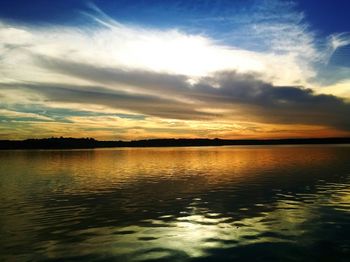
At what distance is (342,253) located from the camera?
1747 cm

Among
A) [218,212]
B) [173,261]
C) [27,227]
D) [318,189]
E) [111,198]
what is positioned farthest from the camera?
[318,189]

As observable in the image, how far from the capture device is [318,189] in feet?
130

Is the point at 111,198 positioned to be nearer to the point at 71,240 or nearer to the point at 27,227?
the point at 27,227

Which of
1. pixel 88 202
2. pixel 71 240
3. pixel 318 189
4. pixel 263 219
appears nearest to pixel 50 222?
pixel 71 240

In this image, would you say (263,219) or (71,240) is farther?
(263,219)

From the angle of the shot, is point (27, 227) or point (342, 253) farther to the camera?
point (27, 227)

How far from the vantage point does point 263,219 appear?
82.1 ft

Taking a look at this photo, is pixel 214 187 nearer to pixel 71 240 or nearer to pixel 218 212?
pixel 218 212

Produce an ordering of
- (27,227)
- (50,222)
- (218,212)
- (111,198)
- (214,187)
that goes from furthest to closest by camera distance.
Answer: (214,187) → (111,198) → (218,212) → (50,222) → (27,227)

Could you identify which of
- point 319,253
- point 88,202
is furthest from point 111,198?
point 319,253

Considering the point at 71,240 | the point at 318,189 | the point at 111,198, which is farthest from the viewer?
the point at 318,189

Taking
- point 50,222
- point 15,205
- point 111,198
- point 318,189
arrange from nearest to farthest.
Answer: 1. point 50,222
2. point 15,205
3. point 111,198
4. point 318,189

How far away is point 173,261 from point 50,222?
12.8 metres

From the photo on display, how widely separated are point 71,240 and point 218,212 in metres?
12.4
